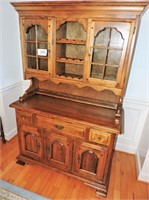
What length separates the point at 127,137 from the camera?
211cm

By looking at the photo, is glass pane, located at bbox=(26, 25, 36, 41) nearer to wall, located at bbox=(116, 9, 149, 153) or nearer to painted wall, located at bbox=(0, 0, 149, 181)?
painted wall, located at bbox=(0, 0, 149, 181)

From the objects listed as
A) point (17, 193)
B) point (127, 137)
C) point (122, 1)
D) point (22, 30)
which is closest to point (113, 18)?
point (122, 1)

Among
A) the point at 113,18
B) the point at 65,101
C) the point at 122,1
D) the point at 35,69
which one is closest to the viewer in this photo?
the point at 122,1

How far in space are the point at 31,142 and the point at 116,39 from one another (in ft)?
4.76

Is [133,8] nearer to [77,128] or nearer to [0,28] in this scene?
[77,128]

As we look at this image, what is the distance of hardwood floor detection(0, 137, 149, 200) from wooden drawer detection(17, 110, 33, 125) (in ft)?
2.16

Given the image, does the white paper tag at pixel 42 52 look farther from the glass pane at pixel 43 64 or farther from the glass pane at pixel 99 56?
the glass pane at pixel 99 56

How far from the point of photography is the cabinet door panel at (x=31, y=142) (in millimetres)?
1643

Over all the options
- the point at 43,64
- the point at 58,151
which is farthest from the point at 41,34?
the point at 58,151

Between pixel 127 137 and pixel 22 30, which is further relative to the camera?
pixel 127 137

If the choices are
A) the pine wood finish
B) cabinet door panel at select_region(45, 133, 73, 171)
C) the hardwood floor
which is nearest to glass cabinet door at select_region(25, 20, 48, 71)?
the pine wood finish

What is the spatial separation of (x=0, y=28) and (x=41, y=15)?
649 mm

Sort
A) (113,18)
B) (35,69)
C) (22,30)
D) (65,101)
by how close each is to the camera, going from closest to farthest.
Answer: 1. (113,18)
2. (22,30)
3. (35,69)
4. (65,101)

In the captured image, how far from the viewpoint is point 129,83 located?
1.83 m
